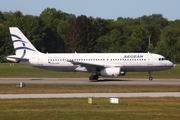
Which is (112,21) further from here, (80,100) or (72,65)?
(80,100)

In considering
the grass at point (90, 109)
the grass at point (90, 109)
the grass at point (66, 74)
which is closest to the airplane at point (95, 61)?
the grass at point (66, 74)

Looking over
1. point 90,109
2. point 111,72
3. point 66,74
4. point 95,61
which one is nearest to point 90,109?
point 90,109

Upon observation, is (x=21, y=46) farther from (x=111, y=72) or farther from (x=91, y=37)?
(x=91, y=37)

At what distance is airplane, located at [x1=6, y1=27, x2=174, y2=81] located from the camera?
52.1 meters

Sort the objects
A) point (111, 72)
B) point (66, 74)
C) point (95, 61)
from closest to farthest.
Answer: point (111, 72) → point (95, 61) → point (66, 74)

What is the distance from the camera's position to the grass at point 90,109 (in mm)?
22656

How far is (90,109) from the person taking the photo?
82.8ft

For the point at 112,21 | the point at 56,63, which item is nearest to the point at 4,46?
the point at 112,21

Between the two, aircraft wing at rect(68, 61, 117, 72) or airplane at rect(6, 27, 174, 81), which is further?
airplane at rect(6, 27, 174, 81)

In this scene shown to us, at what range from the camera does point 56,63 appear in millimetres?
54250

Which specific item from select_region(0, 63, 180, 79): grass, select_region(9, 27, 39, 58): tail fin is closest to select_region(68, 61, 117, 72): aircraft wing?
select_region(9, 27, 39, 58): tail fin

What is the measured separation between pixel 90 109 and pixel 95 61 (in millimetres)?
28618

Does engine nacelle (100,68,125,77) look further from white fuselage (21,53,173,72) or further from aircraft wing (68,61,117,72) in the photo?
white fuselage (21,53,173,72)

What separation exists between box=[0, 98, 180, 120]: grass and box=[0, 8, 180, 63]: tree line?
287 ft
